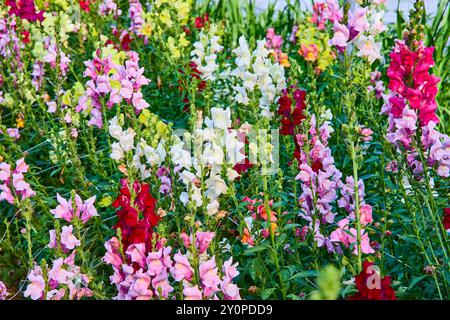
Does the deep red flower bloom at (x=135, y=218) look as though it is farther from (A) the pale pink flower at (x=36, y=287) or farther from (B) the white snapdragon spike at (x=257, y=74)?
(B) the white snapdragon spike at (x=257, y=74)

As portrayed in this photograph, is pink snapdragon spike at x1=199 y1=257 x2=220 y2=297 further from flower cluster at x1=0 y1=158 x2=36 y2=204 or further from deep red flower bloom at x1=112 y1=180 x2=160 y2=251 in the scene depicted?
flower cluster at x1=0 y1=158 x2=36 y2=204

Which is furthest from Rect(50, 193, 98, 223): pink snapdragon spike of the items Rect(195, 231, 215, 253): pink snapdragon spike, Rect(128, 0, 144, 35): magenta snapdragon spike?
Rect(128, 0, 144, 35): magenta snapdragon spike

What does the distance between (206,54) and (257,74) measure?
1315mm

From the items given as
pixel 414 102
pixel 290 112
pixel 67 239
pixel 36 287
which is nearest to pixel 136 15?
pixel 290 112

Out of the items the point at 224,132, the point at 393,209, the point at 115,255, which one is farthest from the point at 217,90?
the point at 115,255

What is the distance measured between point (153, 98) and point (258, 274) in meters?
2.34

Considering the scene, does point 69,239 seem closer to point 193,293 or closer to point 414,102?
point 193,293

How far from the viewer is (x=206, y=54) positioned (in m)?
4.84

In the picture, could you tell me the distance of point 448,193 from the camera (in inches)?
149

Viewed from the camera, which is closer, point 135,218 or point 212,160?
point 135,218

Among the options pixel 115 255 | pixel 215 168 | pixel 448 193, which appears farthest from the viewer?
pixel 448 193
